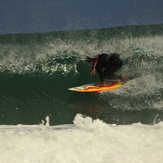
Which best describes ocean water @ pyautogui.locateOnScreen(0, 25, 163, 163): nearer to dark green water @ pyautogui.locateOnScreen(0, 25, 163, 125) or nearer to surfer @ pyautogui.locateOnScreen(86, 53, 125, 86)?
dark green water @ pyautogui.locateOnScreen(0, 25, 163, 125)

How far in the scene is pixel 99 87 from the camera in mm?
4590

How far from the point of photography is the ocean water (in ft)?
7.22

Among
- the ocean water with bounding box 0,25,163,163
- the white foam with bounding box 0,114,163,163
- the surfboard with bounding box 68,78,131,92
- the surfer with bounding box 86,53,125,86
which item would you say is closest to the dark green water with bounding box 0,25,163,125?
the ocean water with bounding box 0,25,163,163

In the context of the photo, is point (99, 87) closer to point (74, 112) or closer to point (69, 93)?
point (69, 93)

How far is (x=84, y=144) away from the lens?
231 centimetres

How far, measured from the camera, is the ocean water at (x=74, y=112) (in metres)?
2.20

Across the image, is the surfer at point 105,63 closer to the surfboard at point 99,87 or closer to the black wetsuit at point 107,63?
the black wetsuit at point 107,63

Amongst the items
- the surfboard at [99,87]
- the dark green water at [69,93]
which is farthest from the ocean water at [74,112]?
the surfboard at [99,87]

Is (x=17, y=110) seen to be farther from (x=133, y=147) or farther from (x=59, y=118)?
(x=133, y=147)

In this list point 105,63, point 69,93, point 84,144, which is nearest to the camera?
point 84,144

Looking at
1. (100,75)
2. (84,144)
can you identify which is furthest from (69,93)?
(84,144)

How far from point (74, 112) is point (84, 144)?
1.61 m

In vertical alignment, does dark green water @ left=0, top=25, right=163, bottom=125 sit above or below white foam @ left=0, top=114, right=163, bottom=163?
above

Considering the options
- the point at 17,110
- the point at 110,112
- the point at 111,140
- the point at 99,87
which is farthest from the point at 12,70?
the point at 111,140
